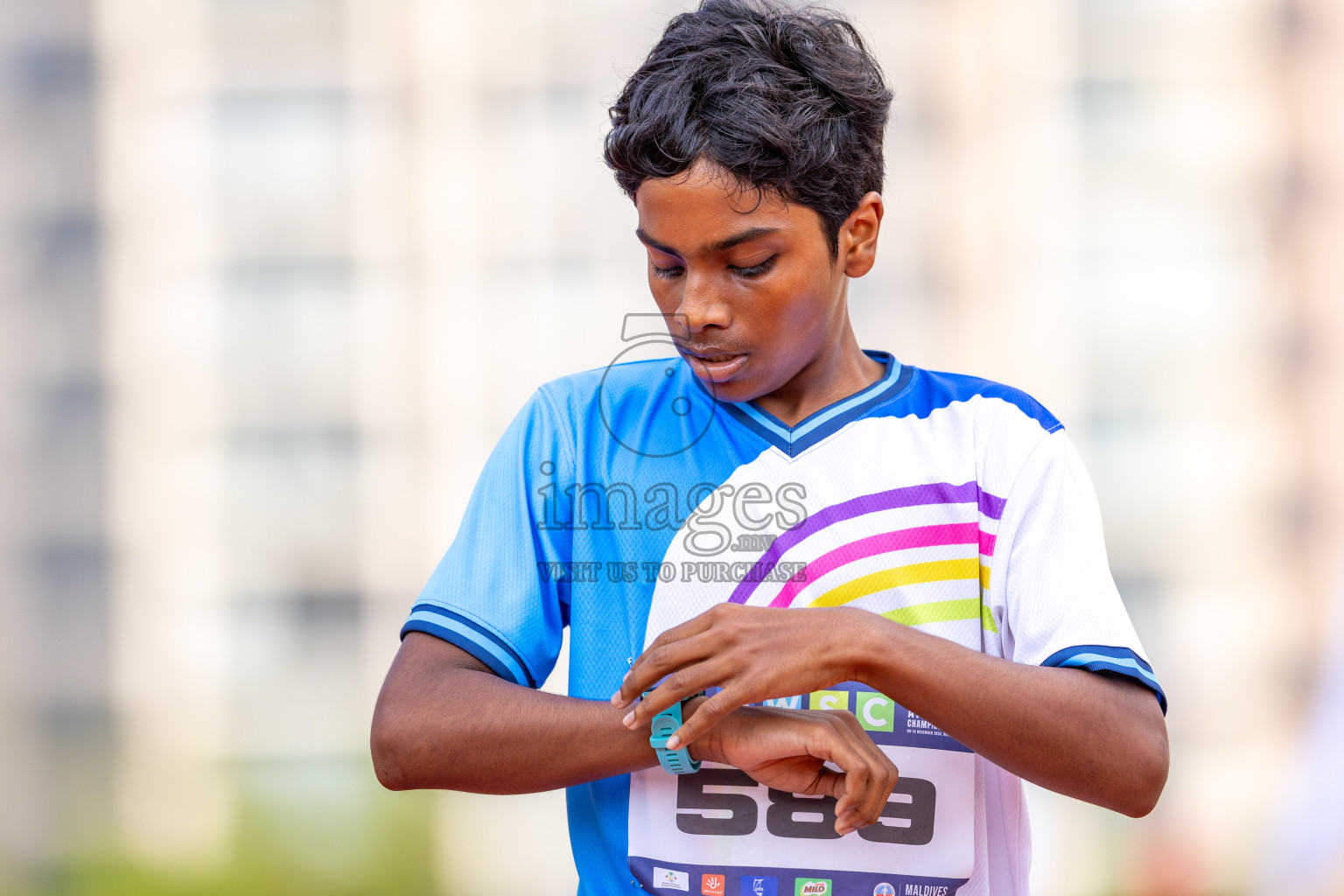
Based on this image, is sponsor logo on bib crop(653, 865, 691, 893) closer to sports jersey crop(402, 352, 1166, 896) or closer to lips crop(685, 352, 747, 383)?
sports jersey crop(402, 352, 1166, 896)

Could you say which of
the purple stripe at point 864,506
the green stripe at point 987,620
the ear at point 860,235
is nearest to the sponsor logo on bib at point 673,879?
the purple stripe at point 864,506

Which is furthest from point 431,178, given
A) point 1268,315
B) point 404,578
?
point 1268,315

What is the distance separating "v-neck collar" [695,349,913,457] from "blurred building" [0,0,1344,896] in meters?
2.25

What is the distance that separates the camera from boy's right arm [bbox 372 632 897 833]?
890mm

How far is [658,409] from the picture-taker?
1.09 m

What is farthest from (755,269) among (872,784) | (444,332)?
(444,332)

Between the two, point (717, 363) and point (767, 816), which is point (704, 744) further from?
point (717, 363)

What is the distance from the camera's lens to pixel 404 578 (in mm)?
3367

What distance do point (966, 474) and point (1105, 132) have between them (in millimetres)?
2698

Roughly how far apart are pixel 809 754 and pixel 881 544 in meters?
0.23

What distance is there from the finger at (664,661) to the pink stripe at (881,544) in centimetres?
19

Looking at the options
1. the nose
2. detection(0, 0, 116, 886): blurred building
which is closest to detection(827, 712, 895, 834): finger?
the nose

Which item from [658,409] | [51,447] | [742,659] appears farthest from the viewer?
[51,447]

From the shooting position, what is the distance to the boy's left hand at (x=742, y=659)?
0.84 m
